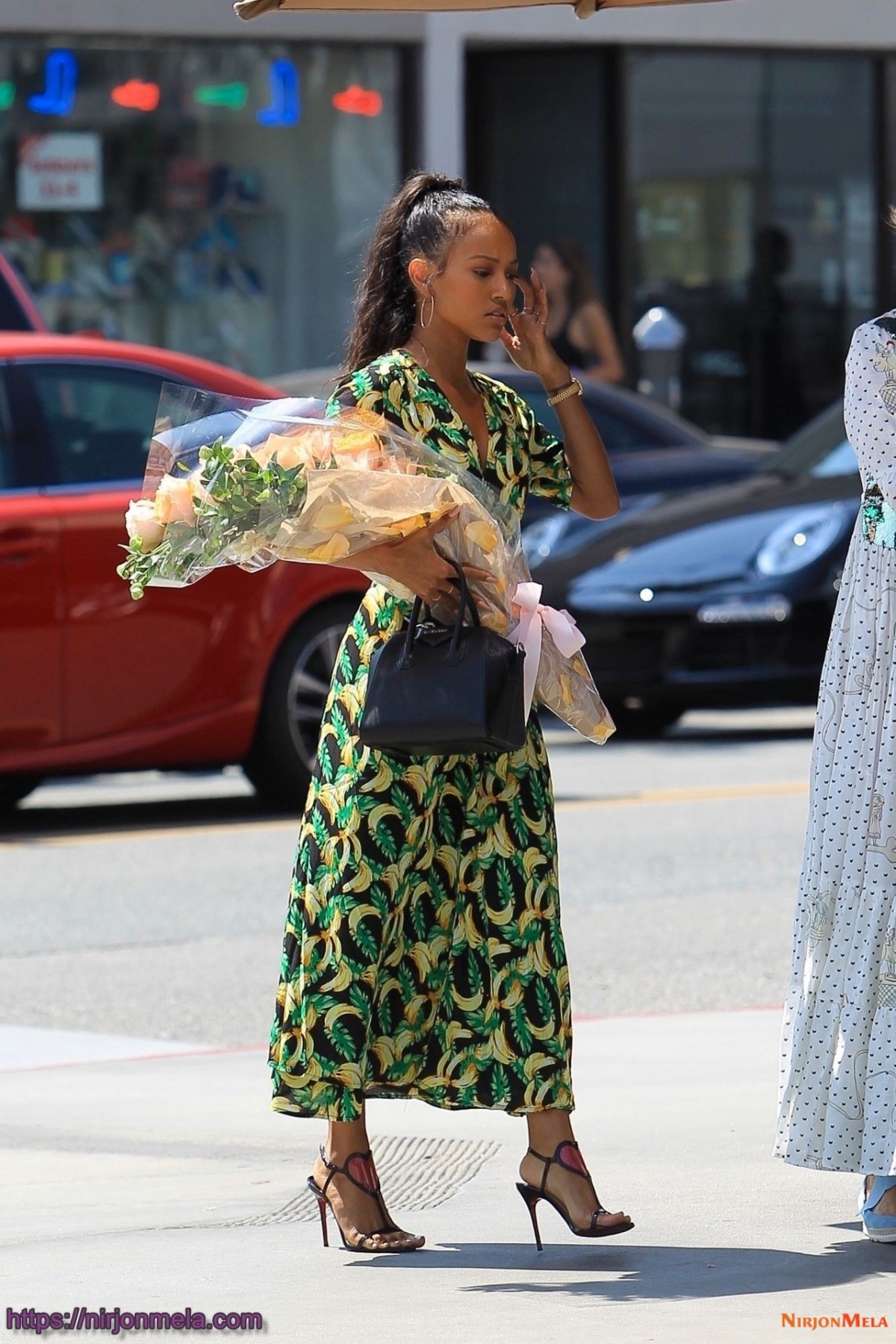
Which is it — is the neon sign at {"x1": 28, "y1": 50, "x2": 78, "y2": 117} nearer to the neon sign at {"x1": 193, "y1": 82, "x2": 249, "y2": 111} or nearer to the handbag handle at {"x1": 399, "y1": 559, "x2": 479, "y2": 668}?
the neon sign at {"x1": 193, "y1": 82, "x2": 249, "y2": 111}

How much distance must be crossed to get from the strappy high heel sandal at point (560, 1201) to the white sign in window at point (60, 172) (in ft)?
48.3

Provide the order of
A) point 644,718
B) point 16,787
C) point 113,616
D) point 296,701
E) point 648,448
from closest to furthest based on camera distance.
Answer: point 113,616 → point 296,701 → point 16,787 → point 644,718 → point 648,448

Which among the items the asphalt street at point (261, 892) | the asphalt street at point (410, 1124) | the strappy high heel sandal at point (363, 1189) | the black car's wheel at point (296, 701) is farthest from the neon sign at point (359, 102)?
the strappy high heel sandal at point (363, 1189)

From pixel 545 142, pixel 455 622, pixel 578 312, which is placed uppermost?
pixel 545 142

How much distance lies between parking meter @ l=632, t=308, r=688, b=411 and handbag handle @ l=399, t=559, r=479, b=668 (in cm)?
1504

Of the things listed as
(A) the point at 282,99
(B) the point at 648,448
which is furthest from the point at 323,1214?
(A) the point at 282,99

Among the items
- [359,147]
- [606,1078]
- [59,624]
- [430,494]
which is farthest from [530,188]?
[430,494]

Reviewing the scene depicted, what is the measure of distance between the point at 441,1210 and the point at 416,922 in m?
0.63

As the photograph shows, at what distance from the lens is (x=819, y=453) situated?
13312 millimetres

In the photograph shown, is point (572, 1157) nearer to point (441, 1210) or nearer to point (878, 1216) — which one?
point (441, 1210)

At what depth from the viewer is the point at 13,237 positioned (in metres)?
18.5

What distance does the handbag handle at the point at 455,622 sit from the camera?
4465 mm

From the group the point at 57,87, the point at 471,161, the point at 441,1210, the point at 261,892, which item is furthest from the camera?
the point at 471,161

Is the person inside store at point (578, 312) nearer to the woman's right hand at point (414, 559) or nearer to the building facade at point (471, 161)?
the building facade at point (471, 161)
